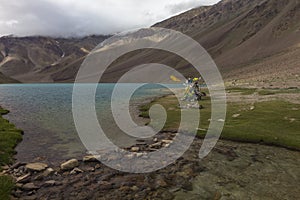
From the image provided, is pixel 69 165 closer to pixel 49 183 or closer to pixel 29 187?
pixel 49 183

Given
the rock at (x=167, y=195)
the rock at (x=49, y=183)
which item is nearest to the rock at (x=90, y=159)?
the rock at (x=49, y=183)

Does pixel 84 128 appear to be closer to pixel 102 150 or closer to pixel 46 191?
pixel 102 150

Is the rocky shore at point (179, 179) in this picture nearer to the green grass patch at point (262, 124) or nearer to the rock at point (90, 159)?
the rock at point (90, 159)

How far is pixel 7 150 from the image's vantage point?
24.9 metres

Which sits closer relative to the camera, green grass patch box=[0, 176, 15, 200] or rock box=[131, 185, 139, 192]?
green grass patch box=[0, 176, 15, 200]

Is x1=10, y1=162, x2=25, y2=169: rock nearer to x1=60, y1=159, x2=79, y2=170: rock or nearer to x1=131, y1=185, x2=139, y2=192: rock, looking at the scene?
x1=60, y1=159, x2=79, y2=170: rock

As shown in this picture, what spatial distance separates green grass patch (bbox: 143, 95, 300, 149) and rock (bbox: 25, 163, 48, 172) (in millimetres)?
17654

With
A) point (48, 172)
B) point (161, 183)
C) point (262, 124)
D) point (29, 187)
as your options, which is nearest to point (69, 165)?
point (48, 172)

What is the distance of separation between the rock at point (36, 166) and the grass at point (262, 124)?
1749 cm

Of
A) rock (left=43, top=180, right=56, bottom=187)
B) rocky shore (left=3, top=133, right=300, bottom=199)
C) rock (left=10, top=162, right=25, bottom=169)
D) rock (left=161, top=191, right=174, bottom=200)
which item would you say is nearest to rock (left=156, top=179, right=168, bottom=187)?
rocky shore (left=3, top=133, right=300, bottom=199)

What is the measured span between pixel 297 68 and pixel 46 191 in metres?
139

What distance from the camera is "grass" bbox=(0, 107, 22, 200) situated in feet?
53.8

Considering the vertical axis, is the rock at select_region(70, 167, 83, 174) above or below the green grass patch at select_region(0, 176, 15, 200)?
above

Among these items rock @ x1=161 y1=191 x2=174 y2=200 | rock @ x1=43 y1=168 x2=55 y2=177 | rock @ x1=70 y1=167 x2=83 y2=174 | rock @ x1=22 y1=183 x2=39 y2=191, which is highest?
rock @ x1=161 y1=191 x2=174 y2=200
